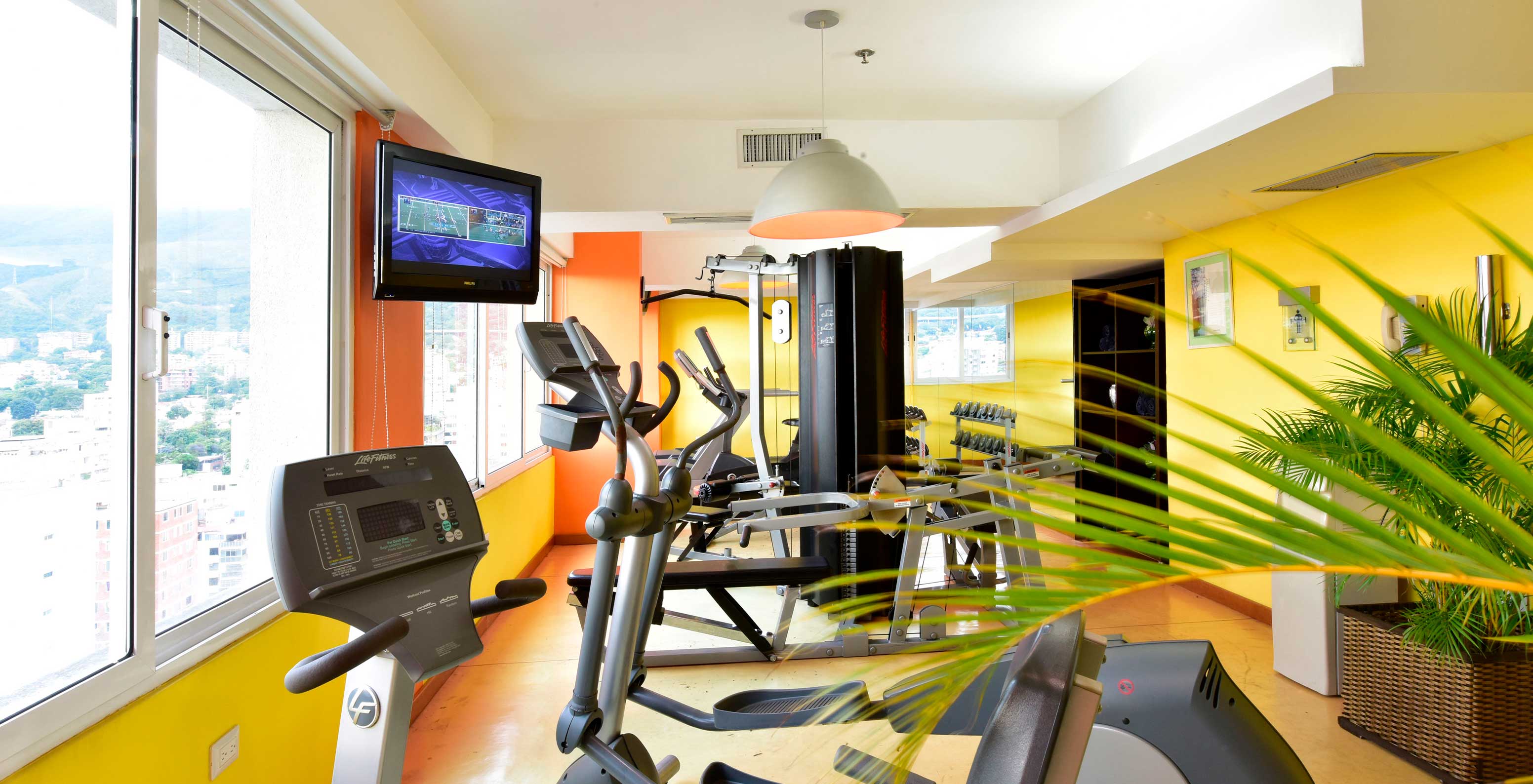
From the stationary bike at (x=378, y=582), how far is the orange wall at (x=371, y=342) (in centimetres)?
133

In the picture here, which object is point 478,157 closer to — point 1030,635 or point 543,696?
point 543,696

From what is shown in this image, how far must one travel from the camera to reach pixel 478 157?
4254 millimetres

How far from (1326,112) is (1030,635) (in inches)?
102

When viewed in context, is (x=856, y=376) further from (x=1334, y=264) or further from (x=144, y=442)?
(x=144, y=442)

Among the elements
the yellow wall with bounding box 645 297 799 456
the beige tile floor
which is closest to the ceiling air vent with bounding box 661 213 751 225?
the beige tile floor

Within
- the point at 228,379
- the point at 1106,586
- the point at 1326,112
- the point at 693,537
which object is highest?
the point at 1326,112

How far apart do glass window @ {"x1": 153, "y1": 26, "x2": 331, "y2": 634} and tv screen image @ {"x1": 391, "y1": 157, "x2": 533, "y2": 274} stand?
A: 0.28m

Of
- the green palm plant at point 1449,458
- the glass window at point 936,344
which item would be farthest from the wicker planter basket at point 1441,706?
the glass window at point 936,344

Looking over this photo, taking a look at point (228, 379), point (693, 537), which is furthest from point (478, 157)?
point (693, 537)

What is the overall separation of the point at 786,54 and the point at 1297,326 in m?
2.88

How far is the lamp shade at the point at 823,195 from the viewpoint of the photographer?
125 inches

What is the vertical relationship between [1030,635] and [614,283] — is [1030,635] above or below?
below

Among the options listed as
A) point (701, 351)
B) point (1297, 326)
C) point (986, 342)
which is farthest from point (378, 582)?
point (701, 351)

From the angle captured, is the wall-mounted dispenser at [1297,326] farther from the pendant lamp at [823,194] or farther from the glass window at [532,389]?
the glass window at [532,389]
